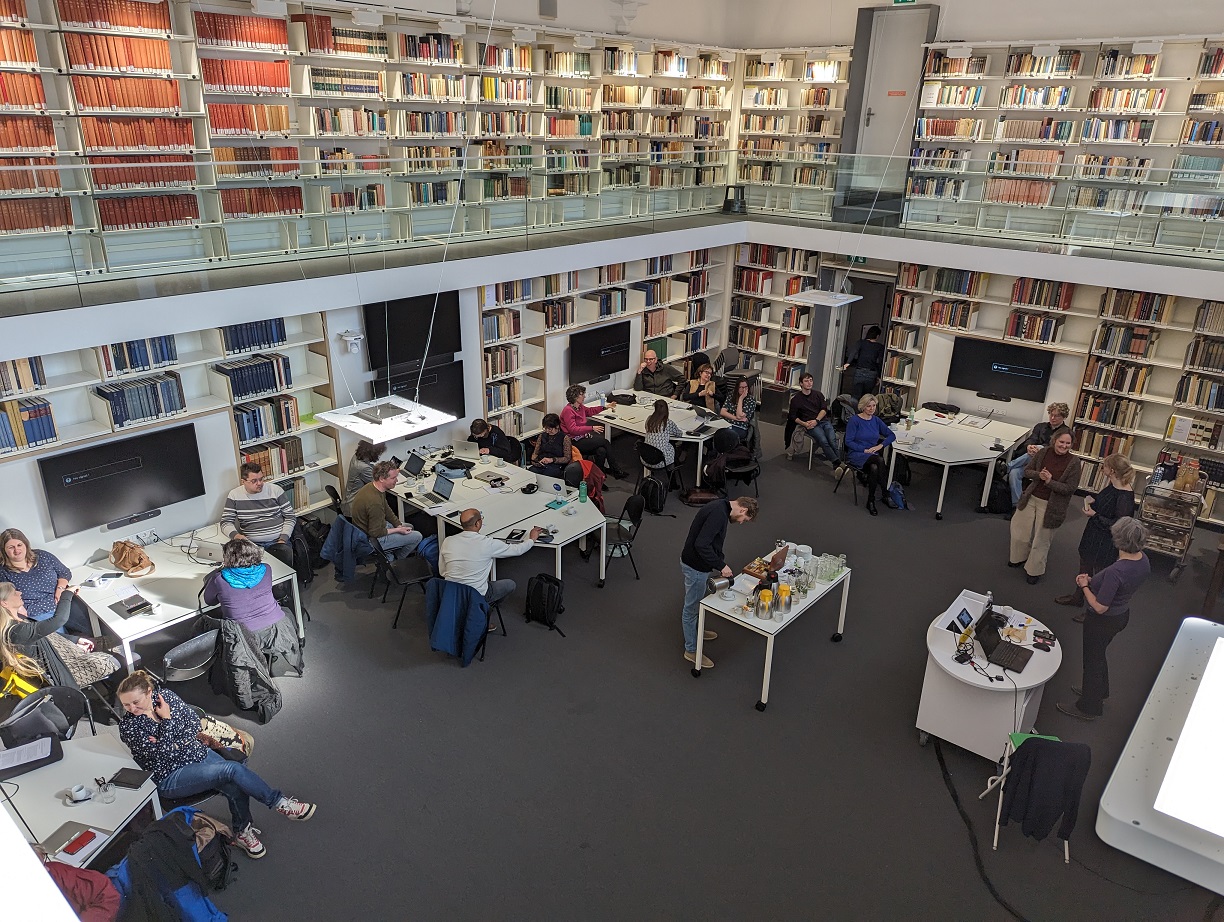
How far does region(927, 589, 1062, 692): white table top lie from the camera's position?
193 inches

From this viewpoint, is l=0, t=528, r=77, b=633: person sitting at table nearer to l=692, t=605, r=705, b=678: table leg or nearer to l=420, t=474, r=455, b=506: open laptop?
l=420, t=474, r=455, b=506: open laptop

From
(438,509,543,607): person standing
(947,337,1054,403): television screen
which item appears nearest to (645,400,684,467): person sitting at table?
(438,509,543,607): person standing

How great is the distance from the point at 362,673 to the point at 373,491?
1482 millimetres

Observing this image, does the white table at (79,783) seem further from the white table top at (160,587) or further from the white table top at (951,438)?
the white table top at (951,438)

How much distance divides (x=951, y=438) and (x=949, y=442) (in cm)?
15

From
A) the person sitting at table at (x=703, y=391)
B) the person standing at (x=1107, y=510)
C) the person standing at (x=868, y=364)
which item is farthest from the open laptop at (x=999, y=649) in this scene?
the person standing at (x=868, y=364)

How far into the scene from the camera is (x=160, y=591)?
5875 millimetres

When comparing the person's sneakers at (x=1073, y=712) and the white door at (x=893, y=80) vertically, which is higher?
the white door at (x=893, y=80)

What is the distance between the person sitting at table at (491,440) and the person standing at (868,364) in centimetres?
487

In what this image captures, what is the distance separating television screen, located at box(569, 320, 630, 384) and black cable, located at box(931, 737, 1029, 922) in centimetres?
585

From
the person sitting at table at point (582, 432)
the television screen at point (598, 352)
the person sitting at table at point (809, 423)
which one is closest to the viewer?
the person sitting at table at point (582, 432)

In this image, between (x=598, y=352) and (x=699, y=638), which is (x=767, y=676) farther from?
(x=598, y=352)

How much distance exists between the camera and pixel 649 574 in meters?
7.34

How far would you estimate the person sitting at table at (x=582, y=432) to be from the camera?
8789mm
